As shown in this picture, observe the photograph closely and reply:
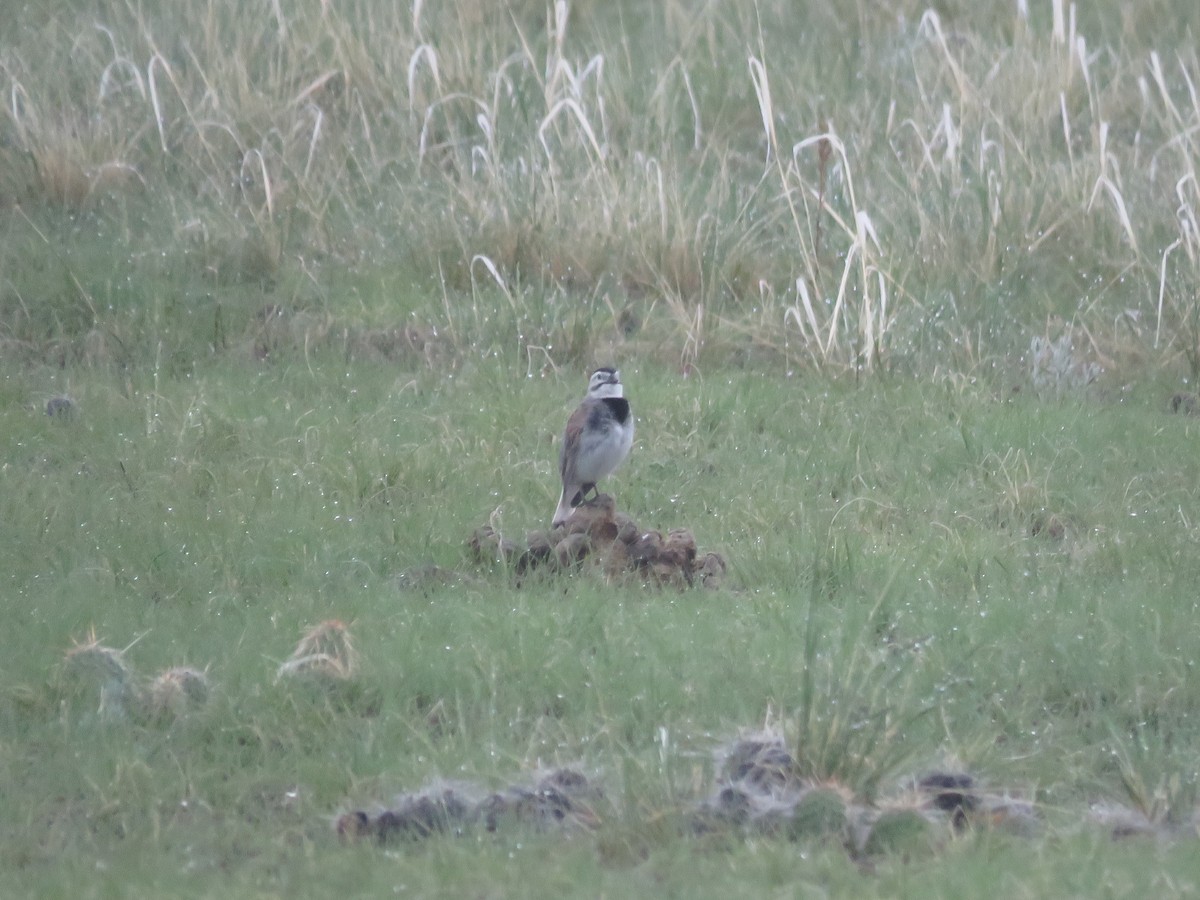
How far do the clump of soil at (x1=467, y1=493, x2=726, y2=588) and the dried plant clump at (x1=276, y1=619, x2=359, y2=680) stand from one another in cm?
96

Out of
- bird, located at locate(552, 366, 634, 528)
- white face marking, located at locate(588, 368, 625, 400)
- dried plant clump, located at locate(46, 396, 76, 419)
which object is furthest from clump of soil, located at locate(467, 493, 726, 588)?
dried plant clump, located at locate(46, 396, 76, 419)

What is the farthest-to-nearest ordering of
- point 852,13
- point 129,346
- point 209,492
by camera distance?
point 852,13 < point 129,346 < point 209,492

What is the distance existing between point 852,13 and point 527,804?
9.70 metres

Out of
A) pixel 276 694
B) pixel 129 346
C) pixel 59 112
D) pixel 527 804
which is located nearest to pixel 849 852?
pixel 527 804

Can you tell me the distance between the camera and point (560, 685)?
200 inches

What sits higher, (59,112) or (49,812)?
(59,112)

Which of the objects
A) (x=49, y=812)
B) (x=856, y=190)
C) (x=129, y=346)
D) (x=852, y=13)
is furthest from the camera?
(x=852, y=13)

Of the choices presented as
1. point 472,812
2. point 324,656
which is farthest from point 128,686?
point 472,812

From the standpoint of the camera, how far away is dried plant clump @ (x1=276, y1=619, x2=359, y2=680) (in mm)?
5039

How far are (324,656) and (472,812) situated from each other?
93cm

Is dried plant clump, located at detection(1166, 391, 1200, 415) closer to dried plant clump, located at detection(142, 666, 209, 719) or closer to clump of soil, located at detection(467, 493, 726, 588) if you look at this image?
clump of soil, located at detection(467, 493, 726, 588)

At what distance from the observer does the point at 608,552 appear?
19.4 ft

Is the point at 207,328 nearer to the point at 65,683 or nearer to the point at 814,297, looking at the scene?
the point at 814,297

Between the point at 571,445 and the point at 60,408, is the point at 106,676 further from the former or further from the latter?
the point at 60,408
